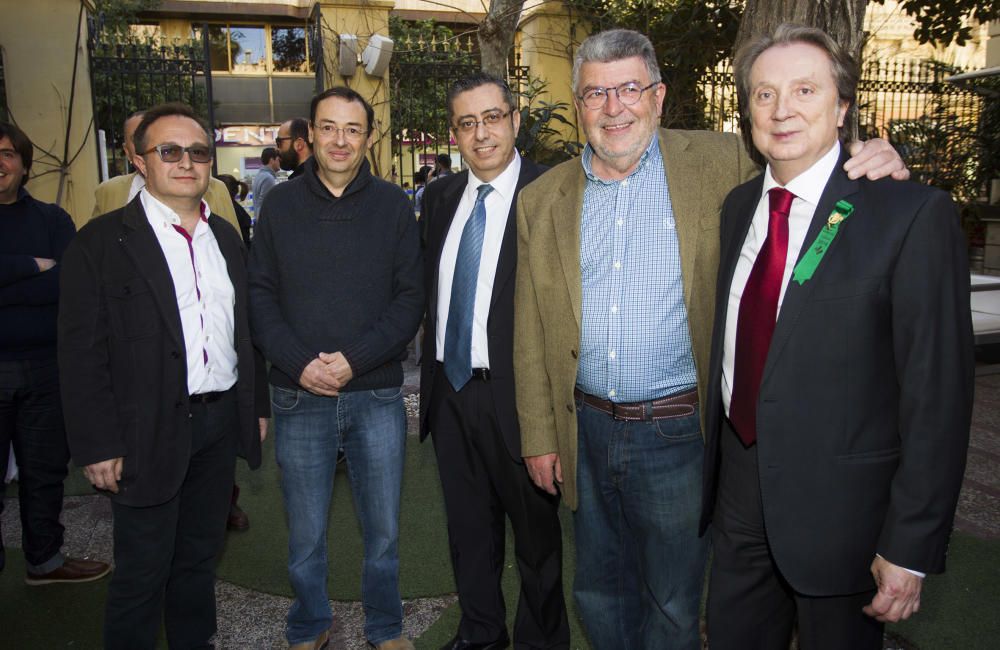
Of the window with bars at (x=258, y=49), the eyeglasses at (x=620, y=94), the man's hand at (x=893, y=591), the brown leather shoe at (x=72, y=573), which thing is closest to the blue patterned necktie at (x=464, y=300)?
the eyeglasses at (x=620, y=94)

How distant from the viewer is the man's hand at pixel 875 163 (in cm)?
194

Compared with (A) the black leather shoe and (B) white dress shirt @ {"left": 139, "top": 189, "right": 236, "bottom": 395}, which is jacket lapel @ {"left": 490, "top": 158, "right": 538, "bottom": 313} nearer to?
(B) white dress shirt @ {"left": 139, "top": 189, "right": 236, "bottom": 395}

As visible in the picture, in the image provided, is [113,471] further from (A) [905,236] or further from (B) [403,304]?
(A) [905,236]

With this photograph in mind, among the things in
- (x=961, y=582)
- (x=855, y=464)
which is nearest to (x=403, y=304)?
(x=855, y=464)

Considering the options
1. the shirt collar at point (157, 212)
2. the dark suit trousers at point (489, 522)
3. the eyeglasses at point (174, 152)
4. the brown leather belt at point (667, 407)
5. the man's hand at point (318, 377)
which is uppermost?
the eyeglasses at point (174, 152)

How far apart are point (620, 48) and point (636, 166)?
38 centimetres

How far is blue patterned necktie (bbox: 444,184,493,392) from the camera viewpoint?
294 centimetres

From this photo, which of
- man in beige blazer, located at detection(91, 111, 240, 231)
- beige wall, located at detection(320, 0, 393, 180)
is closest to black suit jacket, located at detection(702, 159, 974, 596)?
man in beige blazer, located at detection(91, 111, 240, 231)

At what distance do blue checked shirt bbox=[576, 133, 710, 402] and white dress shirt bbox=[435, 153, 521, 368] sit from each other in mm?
493

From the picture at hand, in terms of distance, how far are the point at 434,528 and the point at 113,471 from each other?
2.17 metres

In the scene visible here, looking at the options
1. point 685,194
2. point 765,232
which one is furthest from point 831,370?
point 685,194

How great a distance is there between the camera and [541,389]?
2725mm

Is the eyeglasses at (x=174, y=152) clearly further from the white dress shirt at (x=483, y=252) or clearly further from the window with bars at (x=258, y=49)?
the window with bars at (x=258, y=49)

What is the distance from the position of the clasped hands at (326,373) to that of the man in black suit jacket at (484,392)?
40 centimetres
